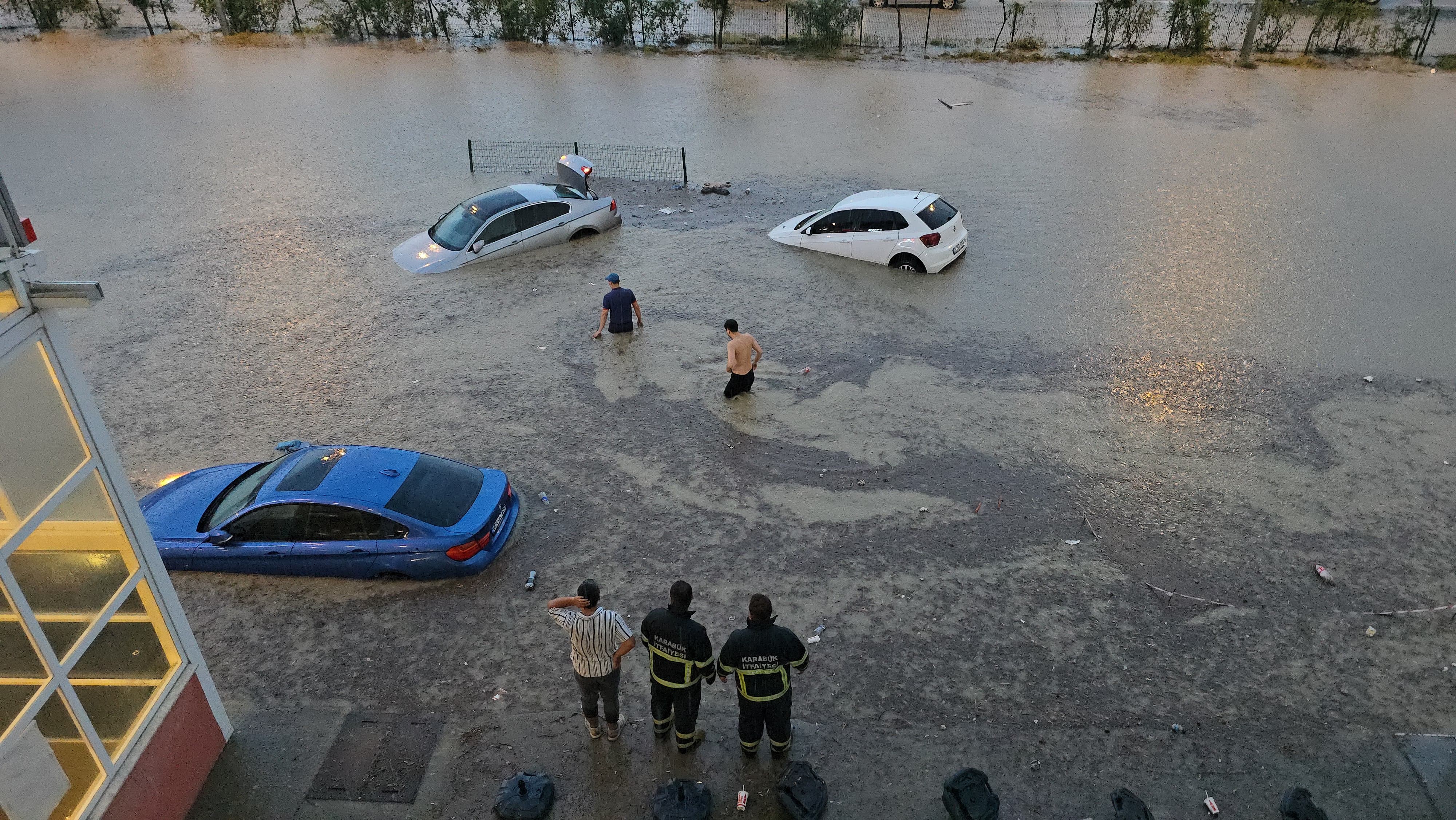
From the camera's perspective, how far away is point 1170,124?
22000mm

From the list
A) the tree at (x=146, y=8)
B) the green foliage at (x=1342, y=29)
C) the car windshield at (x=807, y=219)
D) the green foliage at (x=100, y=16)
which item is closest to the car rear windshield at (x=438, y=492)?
the car windshield at (x=807, y=219)

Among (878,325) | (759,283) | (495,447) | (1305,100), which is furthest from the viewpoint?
(1305,100)

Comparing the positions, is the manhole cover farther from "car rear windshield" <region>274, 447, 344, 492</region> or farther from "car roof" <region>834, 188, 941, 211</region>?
"car roof" <region>834, 188, 941, 211</region>

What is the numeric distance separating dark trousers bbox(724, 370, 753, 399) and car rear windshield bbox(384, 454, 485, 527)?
3.43m

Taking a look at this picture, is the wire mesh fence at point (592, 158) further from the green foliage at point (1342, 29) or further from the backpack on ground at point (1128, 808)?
the green foliage at point (1342, 29)

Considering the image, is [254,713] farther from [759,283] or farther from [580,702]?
[759,283]

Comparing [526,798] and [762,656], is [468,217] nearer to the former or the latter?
[526,798]

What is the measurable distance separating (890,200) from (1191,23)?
845 inches

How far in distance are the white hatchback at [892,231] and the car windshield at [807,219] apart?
2.7 inches

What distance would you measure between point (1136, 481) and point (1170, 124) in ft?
52.8

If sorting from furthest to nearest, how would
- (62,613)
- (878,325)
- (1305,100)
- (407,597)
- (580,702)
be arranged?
1. (1305,100)
2. (878,325)
3. (407,597)
4. (580,702)
5. (62,613)

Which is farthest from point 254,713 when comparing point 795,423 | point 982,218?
point 982,218

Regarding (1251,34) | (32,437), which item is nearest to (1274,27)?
(1251,34)

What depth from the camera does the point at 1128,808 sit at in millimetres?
6051
